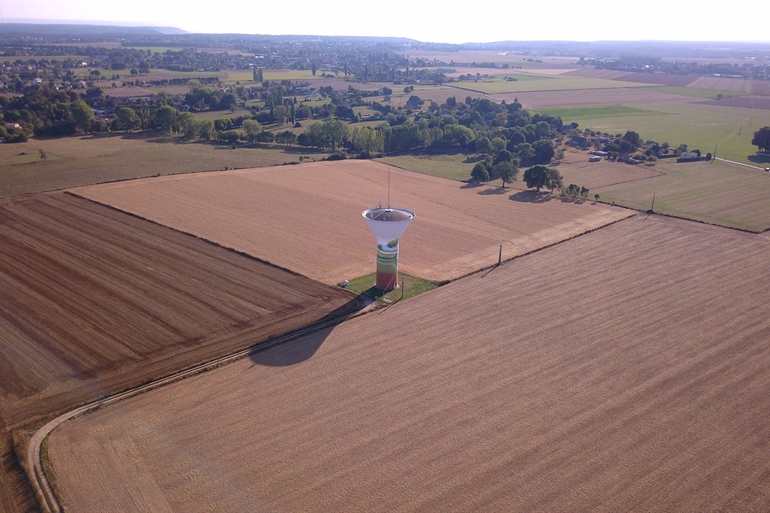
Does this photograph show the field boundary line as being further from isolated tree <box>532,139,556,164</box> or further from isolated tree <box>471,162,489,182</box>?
isolated tree <box>532,139,556,164</box>

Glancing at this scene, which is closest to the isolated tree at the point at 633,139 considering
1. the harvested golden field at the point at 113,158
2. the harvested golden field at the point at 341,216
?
the harvested golden field at the point at 341,216

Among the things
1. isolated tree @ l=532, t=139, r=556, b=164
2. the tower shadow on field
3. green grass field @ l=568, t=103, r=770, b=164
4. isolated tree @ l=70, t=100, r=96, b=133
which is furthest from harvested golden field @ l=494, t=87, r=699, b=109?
the tower shadow on field

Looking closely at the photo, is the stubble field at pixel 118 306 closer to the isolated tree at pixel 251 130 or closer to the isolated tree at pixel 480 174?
the isolated tree at pixel 480 174

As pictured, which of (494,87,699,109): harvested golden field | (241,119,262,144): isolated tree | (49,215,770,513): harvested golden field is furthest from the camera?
(494,87,699,109): harvested golden field

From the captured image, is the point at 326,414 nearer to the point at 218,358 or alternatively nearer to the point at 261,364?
the point at 261,364

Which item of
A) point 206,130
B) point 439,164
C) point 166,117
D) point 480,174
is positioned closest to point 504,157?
point 480,174
